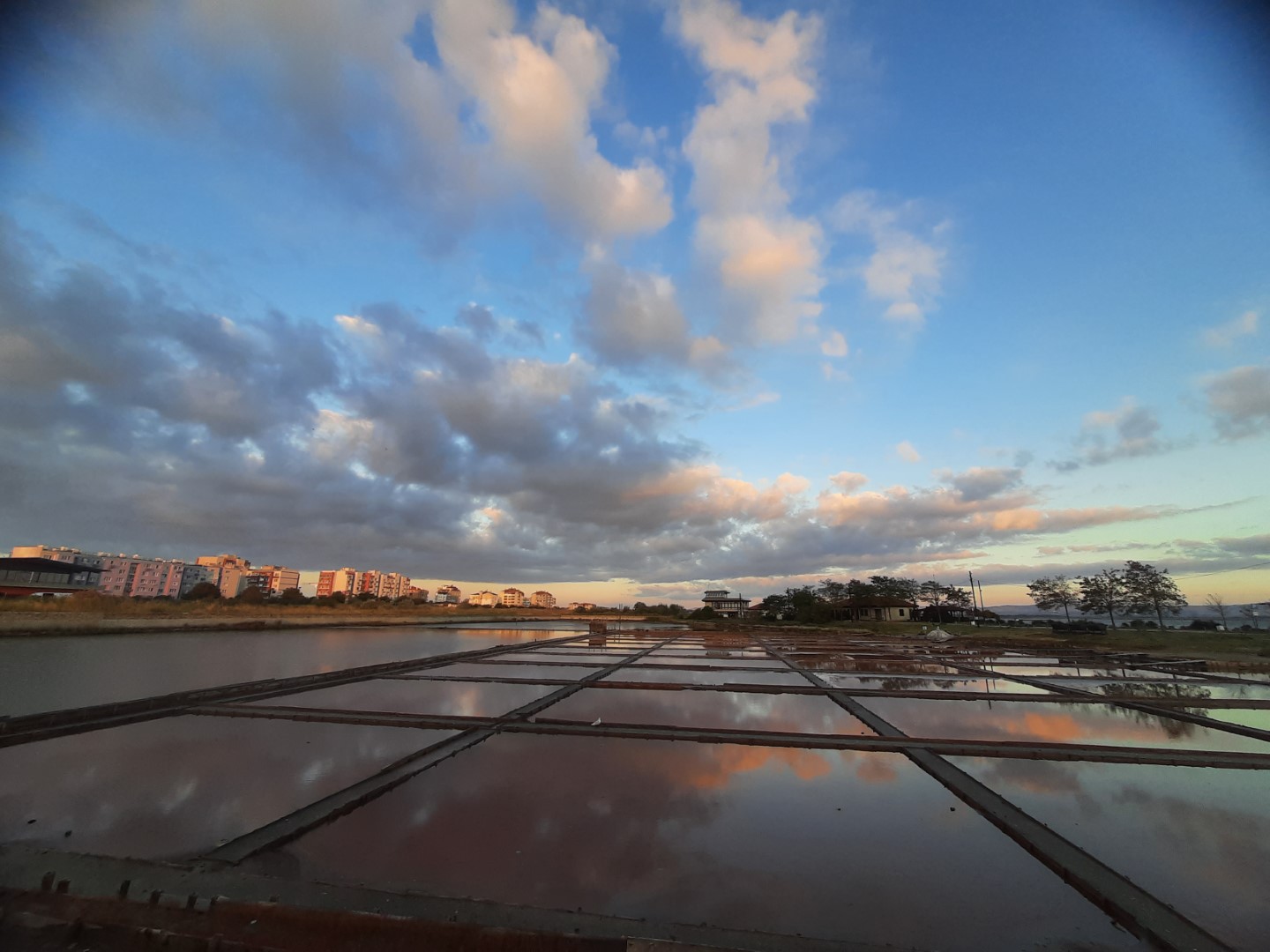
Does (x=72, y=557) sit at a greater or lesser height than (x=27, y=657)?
greater

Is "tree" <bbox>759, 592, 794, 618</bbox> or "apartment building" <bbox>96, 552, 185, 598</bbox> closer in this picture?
"tree" <bbox>759, 592, 794, 618</bbox>

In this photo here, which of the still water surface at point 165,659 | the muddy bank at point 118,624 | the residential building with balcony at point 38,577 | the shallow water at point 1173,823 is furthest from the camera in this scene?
the residential building with balcony at point 38,577

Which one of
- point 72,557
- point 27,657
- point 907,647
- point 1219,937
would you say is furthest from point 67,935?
point 72,557

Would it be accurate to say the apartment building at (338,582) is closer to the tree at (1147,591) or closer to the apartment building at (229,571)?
the apartment building at (229,571)

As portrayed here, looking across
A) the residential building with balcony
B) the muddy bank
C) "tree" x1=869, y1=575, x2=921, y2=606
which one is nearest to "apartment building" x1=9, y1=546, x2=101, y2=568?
the residential building with balcony

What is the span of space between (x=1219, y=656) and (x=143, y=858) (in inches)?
1157

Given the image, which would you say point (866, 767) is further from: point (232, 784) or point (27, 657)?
point (27, 657)

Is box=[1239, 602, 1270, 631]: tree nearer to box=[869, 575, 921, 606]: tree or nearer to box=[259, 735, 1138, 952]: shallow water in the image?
box=[869, 575, 921, 606]: tree

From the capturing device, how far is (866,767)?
19.3 feet

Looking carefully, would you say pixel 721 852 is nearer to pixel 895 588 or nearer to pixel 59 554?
pixel 895 588

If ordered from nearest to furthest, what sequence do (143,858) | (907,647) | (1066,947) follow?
1. (1066,947)
2. (143,858)
3. (907,647)

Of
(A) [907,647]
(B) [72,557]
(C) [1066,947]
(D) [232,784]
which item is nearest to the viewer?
(C) [1066,947]

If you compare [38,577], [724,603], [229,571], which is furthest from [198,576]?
[724,603]

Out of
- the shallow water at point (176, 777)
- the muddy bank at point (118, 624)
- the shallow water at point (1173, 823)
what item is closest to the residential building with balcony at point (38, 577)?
the muddy bank at point (118, 624)
